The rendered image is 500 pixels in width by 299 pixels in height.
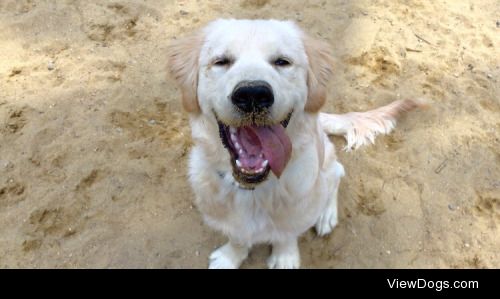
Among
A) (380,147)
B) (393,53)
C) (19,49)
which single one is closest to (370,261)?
(380,147)

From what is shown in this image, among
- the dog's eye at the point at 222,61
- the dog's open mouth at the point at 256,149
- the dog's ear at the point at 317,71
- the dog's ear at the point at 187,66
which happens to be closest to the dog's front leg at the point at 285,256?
the dog's open mouth at the point at 256,149

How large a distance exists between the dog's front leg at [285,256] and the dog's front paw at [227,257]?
19cm

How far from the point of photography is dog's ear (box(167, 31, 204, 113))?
7.52ft

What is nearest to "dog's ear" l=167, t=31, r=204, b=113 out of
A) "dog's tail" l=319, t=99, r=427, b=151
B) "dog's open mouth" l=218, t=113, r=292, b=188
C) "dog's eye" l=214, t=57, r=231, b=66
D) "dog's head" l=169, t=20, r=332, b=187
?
"dog's head" l=169, t=20, r=332, b=187

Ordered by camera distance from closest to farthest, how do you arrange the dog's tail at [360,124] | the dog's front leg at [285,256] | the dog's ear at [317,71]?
1. the dog's ear at [317,71]
2. the dog's front leg at [285,256]
3. the dog's tail at [360,124]

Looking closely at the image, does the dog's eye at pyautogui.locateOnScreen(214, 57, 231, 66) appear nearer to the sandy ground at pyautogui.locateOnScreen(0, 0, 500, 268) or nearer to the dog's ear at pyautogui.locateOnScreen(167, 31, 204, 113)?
the dog's ear at pyautogui.locateOnScreen(167, 31, 204, 113)

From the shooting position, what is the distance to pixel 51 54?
3.87 m

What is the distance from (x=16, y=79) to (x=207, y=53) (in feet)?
7.53

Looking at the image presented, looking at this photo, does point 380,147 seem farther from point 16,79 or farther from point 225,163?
point 16,79

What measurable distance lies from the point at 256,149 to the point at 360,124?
1.49m

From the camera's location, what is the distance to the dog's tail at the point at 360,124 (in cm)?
331

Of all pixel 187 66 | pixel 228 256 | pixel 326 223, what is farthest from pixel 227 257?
pixel 187 66

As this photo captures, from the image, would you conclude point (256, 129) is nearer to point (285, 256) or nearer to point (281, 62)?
point (281, 62)

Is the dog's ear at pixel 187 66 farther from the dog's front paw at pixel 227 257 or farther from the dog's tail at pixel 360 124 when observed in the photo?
the dog's tail at pixel 360 124
